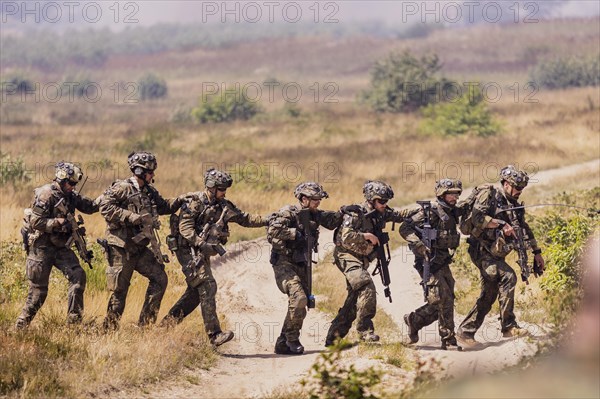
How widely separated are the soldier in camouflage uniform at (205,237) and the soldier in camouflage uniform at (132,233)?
0.93ft

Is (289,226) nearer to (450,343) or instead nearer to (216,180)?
(216,180)

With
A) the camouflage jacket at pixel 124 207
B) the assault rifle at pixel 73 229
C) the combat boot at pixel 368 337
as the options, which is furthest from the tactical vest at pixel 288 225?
the assault rifle at pixel 73 229

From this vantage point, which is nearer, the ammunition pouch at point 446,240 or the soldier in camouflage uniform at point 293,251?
the soldier in camouflage uniform at point 293,251

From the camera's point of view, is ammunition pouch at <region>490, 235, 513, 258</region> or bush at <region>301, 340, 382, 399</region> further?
ammunition pouch at <region>490, 235, 513, 258</region>

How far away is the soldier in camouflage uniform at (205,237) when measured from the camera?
11.1 meters

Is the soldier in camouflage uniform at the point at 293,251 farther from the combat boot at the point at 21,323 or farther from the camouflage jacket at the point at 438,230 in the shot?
the combat boot at the point at 21,323

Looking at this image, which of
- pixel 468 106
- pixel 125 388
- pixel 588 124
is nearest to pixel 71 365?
pixel 125 388

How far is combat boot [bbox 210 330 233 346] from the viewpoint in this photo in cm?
1109

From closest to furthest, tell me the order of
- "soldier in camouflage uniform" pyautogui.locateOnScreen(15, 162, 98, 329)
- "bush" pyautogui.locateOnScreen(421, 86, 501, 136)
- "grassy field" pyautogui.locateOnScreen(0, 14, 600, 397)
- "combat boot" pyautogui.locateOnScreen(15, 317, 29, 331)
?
"grassy field" pyautogui.locateOnScreen(0, 14, 600, 397) → "combat boot" pyautogui.locateOnScreen(15, 317, 29, 331) → "soldier in camouflage uniform" pyautogui.locateOnScreen(15, 162, 98, 329) → "bush" pyautogui.locateOnScreen(421, 86, 501, 136)

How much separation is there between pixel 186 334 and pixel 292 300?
128 cm

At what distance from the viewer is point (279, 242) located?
11219mm

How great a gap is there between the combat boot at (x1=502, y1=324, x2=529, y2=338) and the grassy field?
169 cm

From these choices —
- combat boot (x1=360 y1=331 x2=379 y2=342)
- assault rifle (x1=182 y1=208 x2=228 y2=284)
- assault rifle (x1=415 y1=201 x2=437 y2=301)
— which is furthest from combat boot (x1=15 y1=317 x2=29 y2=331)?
assault rifle (x1=415 y1=201 x2=437 y2=301)

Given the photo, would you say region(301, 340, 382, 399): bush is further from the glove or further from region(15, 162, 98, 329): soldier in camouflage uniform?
region(15, 162, 98, 329): soldier in camouflage uniform
